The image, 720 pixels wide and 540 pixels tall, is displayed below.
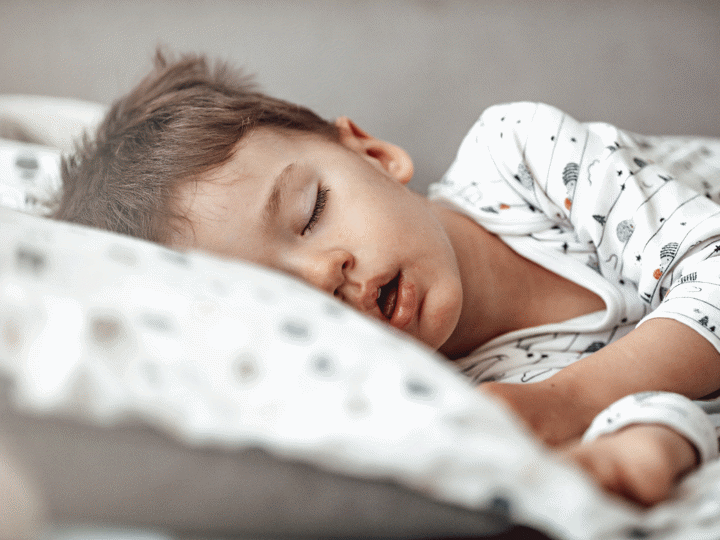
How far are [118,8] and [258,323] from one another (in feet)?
3.92

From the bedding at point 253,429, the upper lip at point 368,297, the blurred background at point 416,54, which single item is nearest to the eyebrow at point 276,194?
the upper lip at point 368,297

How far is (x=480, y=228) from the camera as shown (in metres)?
0.89

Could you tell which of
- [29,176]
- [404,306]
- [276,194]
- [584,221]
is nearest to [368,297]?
[404,306]

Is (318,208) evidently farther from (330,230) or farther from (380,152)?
(380,152)

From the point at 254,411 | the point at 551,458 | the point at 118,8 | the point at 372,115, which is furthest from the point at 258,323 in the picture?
the point at 118,8

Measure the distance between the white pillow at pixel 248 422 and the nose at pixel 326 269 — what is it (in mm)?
239

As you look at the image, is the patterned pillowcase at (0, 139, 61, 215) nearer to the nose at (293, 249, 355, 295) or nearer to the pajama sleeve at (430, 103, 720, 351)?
the nose at (293, 249, 355, 295)

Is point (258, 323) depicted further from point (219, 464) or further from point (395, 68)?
point (395, 68)

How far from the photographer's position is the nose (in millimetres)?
605

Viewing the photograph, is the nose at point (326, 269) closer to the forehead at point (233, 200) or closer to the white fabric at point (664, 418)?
the forehead at point (233, 200)

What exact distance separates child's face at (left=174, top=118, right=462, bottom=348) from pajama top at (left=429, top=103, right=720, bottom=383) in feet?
0.60

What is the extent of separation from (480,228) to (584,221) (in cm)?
16

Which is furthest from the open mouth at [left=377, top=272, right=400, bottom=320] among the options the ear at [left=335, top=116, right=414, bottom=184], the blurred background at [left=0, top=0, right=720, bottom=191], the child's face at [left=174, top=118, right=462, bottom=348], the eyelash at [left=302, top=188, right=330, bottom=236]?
the blurred background at [left=0, top=0, right=720, bottom=191]

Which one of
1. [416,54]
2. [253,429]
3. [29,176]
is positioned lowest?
[29,176]
